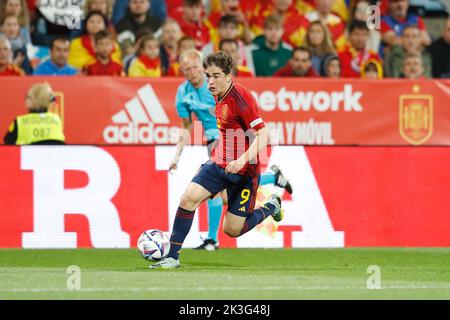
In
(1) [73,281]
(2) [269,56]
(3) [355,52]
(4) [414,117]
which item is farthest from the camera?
(3) [355,52]

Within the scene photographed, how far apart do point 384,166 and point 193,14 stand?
15.7 ft

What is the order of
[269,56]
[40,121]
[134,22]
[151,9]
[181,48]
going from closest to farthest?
[40,121] → [181,48] → [269,56] → [134,22] → [151,9]

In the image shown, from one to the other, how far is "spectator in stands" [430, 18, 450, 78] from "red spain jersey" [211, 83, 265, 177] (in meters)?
8.05

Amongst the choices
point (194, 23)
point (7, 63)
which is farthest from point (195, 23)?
point (7, 63)

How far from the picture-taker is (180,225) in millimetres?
10867

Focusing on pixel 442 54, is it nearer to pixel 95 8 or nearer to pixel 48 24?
pixel 95 8

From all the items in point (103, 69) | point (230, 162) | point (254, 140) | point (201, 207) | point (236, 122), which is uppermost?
point (103, 69)

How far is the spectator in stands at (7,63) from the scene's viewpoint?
16391 mm

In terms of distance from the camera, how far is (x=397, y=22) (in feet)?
61.7

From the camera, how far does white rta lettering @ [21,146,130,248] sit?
1364 centimetres

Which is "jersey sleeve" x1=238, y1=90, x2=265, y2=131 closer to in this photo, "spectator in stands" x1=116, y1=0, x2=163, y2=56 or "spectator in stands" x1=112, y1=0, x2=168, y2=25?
"spectator in stands" x1=116, y1=0, x2=163, y2=56

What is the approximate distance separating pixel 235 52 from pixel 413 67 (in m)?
2.84

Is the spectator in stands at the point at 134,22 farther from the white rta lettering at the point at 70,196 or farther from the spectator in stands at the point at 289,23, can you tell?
the white rta lettering at the point at 70,196

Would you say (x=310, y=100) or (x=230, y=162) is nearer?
(x=230, y=162)
